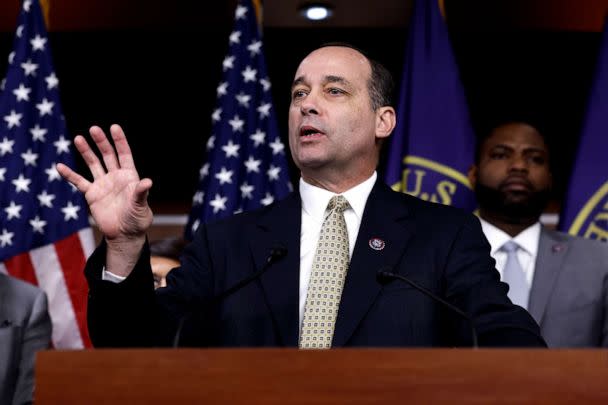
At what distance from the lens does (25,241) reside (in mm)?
3475

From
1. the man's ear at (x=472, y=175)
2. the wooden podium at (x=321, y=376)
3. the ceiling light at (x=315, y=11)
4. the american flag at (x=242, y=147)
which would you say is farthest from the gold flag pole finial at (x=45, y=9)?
the wooden podium at (x=321, y=376)

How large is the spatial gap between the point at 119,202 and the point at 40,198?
79.3 inches

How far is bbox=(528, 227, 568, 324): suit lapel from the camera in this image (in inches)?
115

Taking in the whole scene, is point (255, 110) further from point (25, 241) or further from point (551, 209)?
point (551, 209)

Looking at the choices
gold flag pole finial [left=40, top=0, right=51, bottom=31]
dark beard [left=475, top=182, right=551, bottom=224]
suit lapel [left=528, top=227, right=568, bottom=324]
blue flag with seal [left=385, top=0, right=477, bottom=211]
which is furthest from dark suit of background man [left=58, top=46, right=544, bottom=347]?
gold flag pole finial [left=40, top=0, right=51, bottom=31]

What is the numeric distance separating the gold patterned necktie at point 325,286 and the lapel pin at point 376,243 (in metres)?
0.06

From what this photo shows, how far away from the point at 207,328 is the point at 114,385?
675mm

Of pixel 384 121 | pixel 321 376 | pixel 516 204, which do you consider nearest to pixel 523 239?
pixel 516 204

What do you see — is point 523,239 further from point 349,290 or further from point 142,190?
point 142,190

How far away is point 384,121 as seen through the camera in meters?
2.18

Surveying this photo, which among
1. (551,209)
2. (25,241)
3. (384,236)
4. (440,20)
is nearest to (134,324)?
(384,236)

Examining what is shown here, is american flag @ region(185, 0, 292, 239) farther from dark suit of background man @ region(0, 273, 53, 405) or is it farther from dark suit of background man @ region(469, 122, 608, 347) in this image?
dark suit of background man @ region(469, 122, 608, 347)

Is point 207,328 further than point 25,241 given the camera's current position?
No

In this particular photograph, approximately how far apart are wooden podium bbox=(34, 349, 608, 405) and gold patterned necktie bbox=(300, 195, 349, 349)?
58 cm
